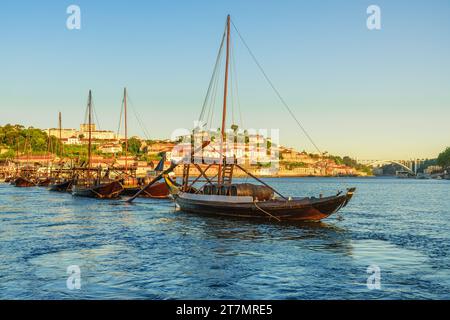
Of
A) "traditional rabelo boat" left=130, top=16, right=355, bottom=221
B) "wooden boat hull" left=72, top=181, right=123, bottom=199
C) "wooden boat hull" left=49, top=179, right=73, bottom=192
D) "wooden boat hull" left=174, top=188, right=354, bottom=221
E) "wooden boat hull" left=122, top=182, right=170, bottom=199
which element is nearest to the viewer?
"wooden boat hull" left=174, top=188, right=354, bottom=221

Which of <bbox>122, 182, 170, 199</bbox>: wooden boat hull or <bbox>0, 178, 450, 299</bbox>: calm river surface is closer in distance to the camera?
<bbox>0, 178, 450, 299</bbox>: calm river surface

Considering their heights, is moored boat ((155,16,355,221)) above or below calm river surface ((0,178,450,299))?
above

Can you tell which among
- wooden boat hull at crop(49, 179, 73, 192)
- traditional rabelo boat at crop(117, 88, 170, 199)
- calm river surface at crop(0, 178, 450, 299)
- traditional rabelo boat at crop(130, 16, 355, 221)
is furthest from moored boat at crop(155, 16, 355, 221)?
wooden boat hull at crop(49, 179, 73, 192)

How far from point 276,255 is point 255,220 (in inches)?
597

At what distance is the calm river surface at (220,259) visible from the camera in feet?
56.7

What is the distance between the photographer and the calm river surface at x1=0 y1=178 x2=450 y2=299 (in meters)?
17.3

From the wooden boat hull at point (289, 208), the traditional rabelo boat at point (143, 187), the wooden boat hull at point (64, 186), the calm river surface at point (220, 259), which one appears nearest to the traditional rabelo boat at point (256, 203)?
the wooden boat hull at point (289, 208)

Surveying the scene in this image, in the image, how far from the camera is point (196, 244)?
92.7 ft

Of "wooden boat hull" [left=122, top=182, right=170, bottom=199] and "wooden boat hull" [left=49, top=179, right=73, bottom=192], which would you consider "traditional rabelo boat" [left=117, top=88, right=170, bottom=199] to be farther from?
"wooden boat hull" [left=49, top=179, right=73, bottom=192]

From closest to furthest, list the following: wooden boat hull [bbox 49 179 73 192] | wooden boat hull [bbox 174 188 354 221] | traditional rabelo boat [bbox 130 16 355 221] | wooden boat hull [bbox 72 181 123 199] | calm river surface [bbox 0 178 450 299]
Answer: calm river surface [bbox 0 178 450 299] < wooden boat hull [bbox 174 188 354 221] < traditional rabelo boat [bbox 130 16 355 221] < wooden boat hull [bbox 72 181 123 199] < wooden boat hull [bbox 49 179 73 192]

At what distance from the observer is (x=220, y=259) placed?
23.3 m
